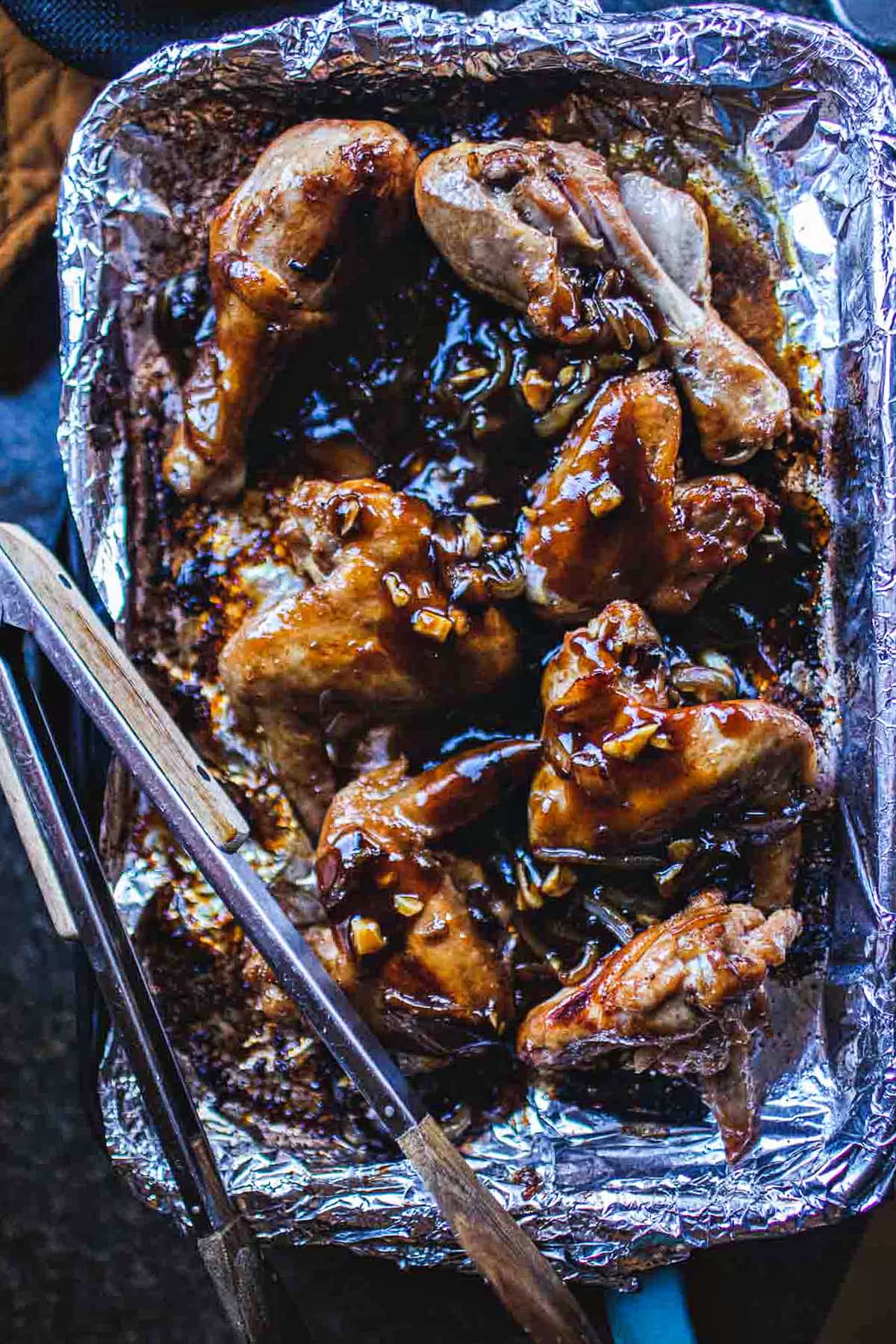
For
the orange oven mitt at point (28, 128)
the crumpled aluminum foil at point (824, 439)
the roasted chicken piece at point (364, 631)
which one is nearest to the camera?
the roasted chicken piece at point (364, 631)

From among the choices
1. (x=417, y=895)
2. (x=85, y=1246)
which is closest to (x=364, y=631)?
(x=417, y=895)

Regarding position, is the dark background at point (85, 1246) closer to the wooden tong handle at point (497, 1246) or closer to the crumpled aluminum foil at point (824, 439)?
the crumpled aluminum foil at point (824, 439)

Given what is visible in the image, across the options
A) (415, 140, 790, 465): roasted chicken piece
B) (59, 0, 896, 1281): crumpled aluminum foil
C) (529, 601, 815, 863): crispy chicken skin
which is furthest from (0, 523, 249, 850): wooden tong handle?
(415, 140, 790, 465): roasted chicken piece

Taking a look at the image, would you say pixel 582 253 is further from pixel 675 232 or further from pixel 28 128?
pixel 28 128

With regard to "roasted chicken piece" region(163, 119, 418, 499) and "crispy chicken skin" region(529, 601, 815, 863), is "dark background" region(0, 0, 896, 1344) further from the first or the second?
"crispy chicken skin" region(529, 601, 815, 863)

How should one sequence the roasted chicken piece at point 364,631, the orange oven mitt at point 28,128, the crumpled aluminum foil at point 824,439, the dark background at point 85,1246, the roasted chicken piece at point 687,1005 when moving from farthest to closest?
the dark background at point 85,1246
the orange oven mitt at point 28,128
the crumpled aluminum foil at point 824,439
the roasted chicken piece at point 364,631
the roasted chicken piece at point 687,1005

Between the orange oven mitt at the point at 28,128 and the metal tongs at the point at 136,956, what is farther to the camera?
the orange oven mitt at the point at 28,128

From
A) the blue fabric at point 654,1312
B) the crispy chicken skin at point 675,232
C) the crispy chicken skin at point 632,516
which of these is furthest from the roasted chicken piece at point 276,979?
the crispy chicken skin at point 675,232
